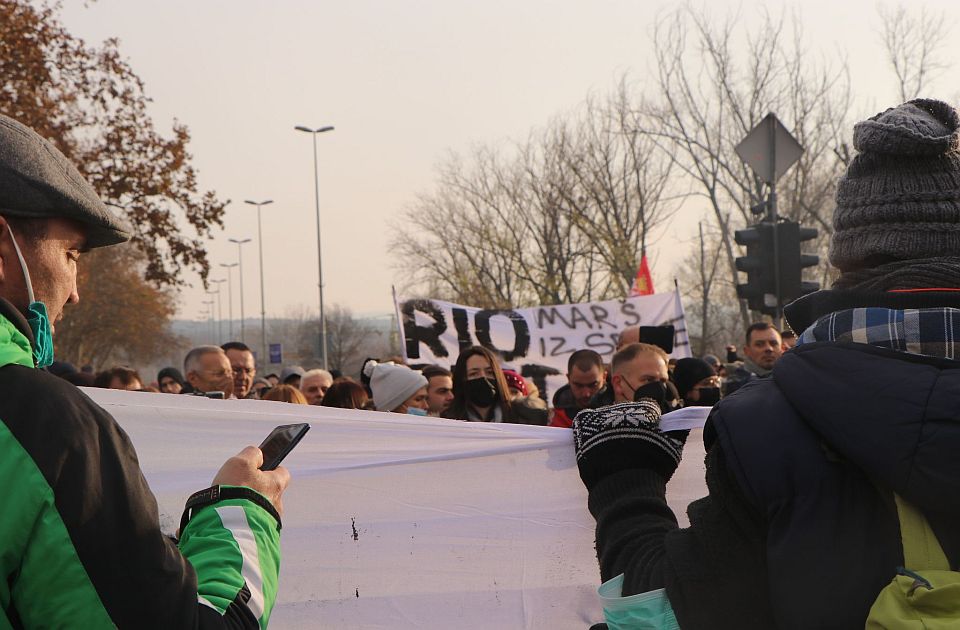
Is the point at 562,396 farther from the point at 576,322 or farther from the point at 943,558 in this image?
the point at 943,558

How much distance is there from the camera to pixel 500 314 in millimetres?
13711

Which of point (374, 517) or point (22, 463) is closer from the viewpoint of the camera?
point (22, 463)

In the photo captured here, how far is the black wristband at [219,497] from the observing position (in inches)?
80.3

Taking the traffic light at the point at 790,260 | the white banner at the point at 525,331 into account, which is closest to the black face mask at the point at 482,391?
the traffic light at the point at 790,260

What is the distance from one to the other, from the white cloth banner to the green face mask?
1.35m

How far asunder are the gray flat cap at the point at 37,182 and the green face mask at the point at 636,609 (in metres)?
1.15

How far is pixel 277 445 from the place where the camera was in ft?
7.58

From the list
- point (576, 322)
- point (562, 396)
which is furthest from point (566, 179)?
point (562, 396)

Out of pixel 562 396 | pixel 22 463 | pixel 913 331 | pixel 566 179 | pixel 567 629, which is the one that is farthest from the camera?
pixel 566 179

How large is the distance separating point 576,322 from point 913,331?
39.1 ft

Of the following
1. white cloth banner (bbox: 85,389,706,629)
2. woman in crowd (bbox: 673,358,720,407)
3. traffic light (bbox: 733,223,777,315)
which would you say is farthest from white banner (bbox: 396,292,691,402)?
white cloth banner (bbox: 85,389,706,629)

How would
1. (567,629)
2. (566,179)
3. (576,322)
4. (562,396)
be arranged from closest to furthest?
1. (567,629)
2. (562,396)
3. (576,322)
4. (566,179)

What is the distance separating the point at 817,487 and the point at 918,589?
0.21m

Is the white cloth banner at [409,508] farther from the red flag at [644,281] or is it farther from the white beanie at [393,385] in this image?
the red flag at [644,281]
